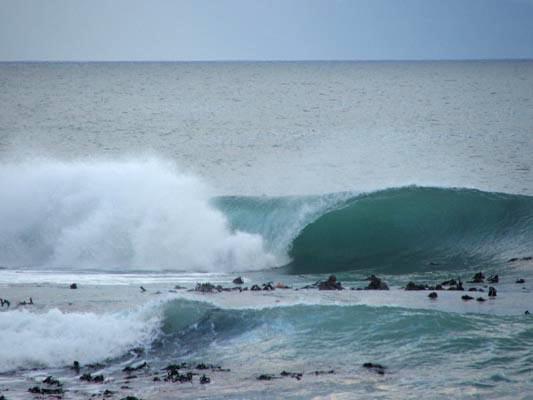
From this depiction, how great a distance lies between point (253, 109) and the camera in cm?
9562

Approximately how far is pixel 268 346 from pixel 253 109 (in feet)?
266

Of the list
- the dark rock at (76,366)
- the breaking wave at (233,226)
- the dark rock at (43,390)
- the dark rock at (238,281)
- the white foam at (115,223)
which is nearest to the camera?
the dark rock at (43,390)

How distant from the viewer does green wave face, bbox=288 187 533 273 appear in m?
25.5

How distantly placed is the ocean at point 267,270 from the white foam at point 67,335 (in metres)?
0.03

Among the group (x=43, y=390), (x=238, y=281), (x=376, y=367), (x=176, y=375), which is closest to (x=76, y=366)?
(x=43, y=390)

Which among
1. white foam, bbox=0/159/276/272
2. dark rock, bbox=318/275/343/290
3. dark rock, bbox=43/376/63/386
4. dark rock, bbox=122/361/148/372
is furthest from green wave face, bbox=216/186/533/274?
dark rock, bbox=43/376/63/386

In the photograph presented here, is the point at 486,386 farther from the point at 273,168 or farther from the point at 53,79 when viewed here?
the point at 53,79

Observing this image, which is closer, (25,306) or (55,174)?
(25,306)

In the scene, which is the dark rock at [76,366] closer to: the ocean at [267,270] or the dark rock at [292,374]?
the ocean at [267,270]

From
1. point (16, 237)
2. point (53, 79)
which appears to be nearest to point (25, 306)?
point (16, 237)

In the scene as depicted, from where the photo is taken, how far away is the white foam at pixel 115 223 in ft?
85.6

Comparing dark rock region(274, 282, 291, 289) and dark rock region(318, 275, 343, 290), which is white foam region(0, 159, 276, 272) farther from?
dark rock region(318, 275, 343, 290)

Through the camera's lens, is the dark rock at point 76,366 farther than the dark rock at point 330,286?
No

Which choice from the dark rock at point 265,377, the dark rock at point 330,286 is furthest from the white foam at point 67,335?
the dark rock at point 330,286
